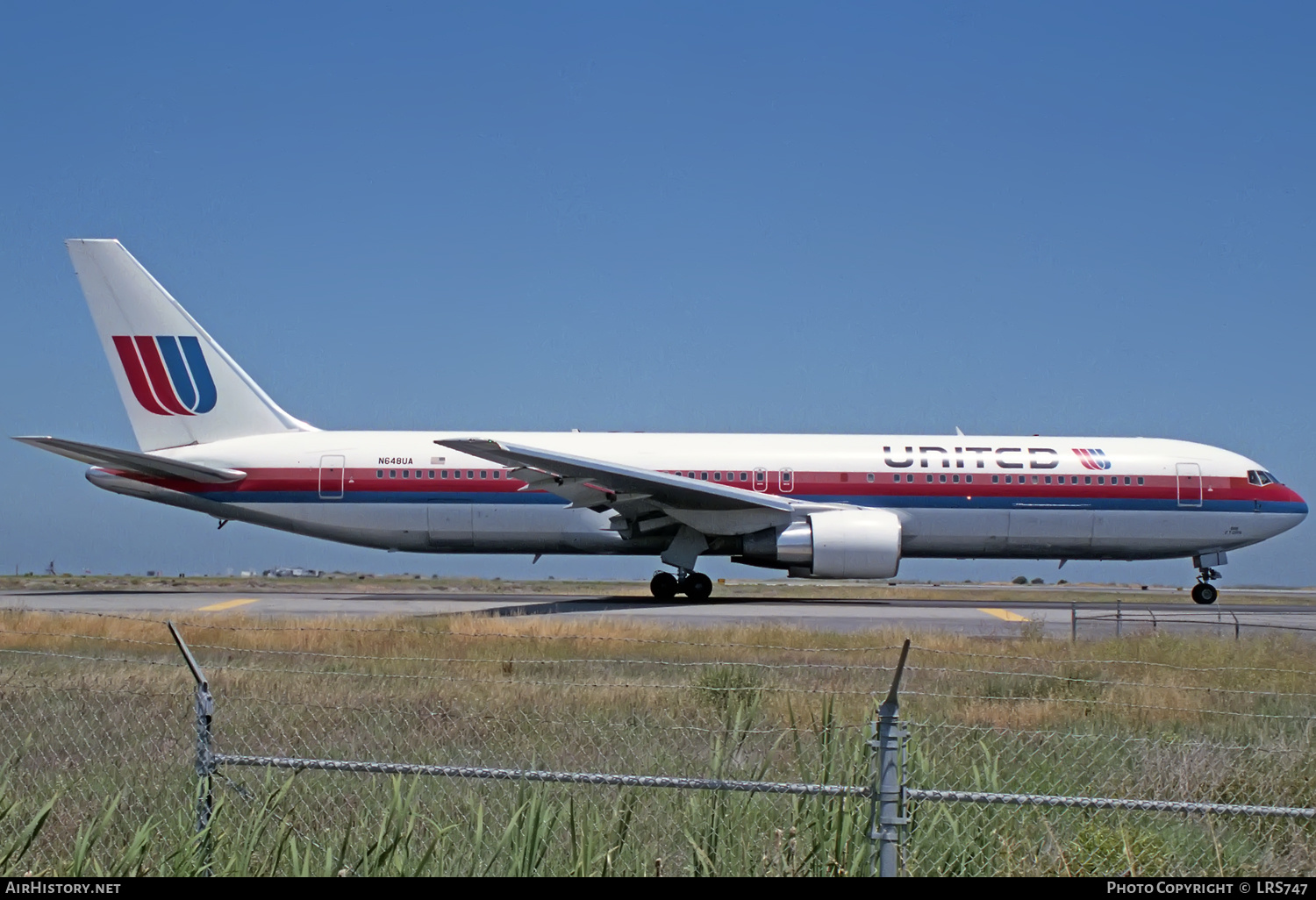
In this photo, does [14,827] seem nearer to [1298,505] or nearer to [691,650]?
[691,650]

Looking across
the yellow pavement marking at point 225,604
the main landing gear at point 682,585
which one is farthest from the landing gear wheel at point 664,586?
the yellow pavement marking at point 225,604

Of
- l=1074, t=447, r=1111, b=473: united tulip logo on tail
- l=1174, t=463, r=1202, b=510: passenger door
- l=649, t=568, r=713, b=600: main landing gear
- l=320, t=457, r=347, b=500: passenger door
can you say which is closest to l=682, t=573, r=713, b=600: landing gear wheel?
l=649, t=568, r=713, b=600: main landing gear

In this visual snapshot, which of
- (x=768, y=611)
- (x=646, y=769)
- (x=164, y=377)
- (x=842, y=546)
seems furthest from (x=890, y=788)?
(x=164, y=377)

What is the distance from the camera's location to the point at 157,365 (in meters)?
23.0

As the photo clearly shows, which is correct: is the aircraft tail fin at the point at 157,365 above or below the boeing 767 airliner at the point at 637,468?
above

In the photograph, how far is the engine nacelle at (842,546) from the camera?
19.6 m

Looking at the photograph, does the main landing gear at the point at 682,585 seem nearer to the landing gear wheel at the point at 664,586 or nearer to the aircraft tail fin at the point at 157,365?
the landing gear wheel at the point at 664,586

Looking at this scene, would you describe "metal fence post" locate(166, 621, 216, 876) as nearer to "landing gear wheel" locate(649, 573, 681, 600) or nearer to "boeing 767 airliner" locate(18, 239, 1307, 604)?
"boeing 767 airliner" locate(18, 239, 1307, 604)

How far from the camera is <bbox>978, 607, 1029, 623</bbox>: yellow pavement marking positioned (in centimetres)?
1805

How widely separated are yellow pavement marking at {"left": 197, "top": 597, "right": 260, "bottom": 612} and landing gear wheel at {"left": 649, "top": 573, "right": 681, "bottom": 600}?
26.3ft

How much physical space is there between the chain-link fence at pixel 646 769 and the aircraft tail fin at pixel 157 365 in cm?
1250

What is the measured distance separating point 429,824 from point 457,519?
1686 centimetres

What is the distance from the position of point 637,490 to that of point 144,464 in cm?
987

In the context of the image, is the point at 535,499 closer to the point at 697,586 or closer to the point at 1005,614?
the point at 697,586
